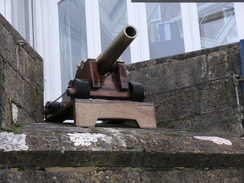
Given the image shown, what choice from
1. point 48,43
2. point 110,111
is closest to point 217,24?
point 48,43

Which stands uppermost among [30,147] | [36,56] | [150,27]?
[150,27]

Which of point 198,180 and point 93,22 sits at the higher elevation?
point 93,22

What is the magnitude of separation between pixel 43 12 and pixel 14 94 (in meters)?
3.76

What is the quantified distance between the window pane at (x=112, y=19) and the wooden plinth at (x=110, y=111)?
3.01 meters

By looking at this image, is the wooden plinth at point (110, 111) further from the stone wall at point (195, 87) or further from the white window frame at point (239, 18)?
the white window frame at point (239, 18)

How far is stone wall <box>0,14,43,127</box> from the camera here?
323cm

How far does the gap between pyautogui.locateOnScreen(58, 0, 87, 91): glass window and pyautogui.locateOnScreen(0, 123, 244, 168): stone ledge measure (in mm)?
3647

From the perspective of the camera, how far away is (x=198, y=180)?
316 centimetres

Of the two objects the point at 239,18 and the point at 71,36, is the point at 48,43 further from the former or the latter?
the point at 239,18

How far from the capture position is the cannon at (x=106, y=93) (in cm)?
354

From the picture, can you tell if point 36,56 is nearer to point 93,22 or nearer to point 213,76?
point 213,76

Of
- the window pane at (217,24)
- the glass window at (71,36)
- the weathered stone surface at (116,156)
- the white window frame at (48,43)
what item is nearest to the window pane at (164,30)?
the window pane at (217,24)

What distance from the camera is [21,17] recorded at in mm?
6508

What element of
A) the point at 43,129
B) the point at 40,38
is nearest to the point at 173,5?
the point at 40,38
